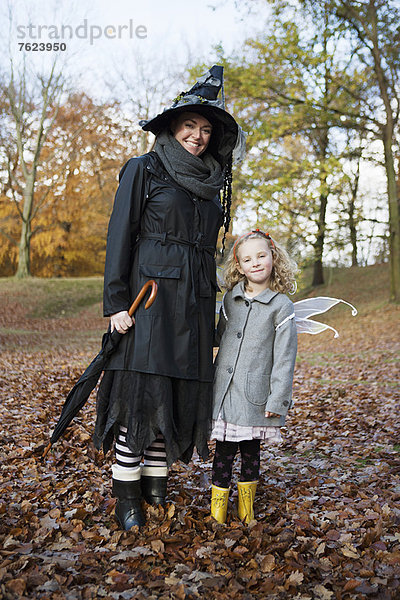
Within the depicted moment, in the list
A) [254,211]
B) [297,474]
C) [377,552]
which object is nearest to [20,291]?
[254,211]

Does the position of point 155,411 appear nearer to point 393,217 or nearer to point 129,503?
point 129,503

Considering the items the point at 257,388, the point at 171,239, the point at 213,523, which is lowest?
the point at 213,523

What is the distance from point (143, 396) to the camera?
279 cm

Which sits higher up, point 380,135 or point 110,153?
point 110,153

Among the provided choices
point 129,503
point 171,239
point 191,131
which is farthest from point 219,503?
point 191,131

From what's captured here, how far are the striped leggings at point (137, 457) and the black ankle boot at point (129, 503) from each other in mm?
107

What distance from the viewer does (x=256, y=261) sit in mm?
3014

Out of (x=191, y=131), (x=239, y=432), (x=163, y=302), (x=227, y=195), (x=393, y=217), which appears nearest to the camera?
(x=163, y=302)

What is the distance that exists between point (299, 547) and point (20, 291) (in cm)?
1870

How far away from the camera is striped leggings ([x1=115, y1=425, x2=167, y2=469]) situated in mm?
2916

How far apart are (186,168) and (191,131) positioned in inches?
9.4

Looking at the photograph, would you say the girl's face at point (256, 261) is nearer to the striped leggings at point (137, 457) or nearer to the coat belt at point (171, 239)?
the coat belt at point (171, 239)

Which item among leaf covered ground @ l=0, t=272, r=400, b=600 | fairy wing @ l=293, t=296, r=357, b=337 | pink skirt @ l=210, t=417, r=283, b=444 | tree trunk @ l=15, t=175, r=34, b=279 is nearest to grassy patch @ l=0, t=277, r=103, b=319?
tree trunk @ l=15, t=175, r=34, b=279

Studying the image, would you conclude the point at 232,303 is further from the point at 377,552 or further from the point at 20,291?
the point at 20,291
